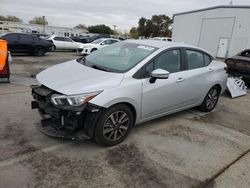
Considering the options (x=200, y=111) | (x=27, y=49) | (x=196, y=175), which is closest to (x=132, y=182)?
(x=196, y=175)

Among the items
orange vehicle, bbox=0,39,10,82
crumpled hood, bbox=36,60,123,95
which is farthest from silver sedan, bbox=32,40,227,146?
orange vehicle, bbox=0,39,10,82

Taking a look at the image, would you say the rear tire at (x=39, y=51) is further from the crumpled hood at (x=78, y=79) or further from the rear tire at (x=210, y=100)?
the rear tire at (x=210, y=100)

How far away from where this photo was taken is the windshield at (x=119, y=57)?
374 cm

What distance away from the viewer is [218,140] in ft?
13.2

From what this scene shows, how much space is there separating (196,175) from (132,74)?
1659 millimetres

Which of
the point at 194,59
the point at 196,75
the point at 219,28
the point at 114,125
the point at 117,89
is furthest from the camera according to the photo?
the point at 219,28

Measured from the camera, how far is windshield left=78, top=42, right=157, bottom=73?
3.74 meters

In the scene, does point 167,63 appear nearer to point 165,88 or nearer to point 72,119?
point 165,88

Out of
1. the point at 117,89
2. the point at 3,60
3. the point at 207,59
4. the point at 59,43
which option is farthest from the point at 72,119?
the point at 59,43

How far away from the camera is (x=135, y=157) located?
3271mm

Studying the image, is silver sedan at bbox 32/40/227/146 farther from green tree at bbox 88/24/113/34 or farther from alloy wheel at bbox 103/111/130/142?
green tree at bbox 88/24/113/34

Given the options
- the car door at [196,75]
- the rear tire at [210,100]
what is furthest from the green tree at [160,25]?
the car door at [196,75]

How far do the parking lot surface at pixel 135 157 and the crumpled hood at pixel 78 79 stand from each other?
0.90 meters

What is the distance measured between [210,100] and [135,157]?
9.37 feet
